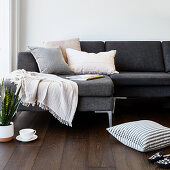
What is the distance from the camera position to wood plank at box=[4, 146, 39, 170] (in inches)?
73.6

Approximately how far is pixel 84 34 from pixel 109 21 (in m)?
0.44

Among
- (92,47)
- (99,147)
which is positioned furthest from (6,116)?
(92,47)

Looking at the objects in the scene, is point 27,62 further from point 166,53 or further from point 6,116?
point 166,53

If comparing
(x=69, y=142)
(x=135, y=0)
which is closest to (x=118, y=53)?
(x=135, y=0)

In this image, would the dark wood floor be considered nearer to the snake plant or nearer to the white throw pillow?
the snake plant

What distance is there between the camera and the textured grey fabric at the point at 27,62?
342 cm

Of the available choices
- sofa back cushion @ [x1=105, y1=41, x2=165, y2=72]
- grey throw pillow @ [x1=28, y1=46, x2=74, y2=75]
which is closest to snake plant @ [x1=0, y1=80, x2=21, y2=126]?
grey throw pillow @ [x1=28, y1=46, x2=74, y2=75]

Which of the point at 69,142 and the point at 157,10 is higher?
the point at 157,10

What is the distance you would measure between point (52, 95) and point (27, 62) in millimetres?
1004

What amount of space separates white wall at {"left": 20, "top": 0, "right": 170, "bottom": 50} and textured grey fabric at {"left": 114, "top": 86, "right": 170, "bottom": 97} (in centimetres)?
122

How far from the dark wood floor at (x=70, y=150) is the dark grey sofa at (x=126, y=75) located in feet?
0.83

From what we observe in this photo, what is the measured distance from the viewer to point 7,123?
233cm

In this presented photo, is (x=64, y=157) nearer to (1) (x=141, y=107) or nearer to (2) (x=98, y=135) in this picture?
(2) (x=98, y=135)

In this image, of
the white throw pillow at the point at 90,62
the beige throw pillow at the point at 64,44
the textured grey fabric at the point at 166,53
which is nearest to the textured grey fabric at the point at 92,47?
the beige throw pillow at the point at 64,44
